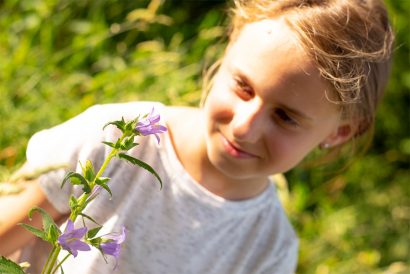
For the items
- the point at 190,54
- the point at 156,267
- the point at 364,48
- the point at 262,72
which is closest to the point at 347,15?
the point at 364,48

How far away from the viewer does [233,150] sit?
1.25 metres

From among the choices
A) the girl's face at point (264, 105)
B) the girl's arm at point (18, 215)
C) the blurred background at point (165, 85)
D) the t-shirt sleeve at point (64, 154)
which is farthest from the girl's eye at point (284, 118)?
the blurred background at point (165, 85)

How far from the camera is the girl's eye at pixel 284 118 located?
4.09ft

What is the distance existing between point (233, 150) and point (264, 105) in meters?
0.10

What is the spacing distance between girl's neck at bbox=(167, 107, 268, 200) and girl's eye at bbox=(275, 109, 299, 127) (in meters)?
0.18

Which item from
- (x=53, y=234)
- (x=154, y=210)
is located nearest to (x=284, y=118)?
(x=154, y=210)

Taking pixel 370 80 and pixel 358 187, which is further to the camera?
pixel 358 187

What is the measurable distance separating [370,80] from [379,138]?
172cm

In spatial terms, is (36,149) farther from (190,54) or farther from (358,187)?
(358,187)

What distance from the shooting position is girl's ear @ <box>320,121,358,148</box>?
1.43 m

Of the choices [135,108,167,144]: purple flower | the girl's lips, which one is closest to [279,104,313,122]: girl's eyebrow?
the girl's lips

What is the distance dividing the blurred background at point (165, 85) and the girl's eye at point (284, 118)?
85cm

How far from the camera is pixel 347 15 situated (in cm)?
127

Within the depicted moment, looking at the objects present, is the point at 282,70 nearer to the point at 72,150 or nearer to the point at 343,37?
the point at 343,37
